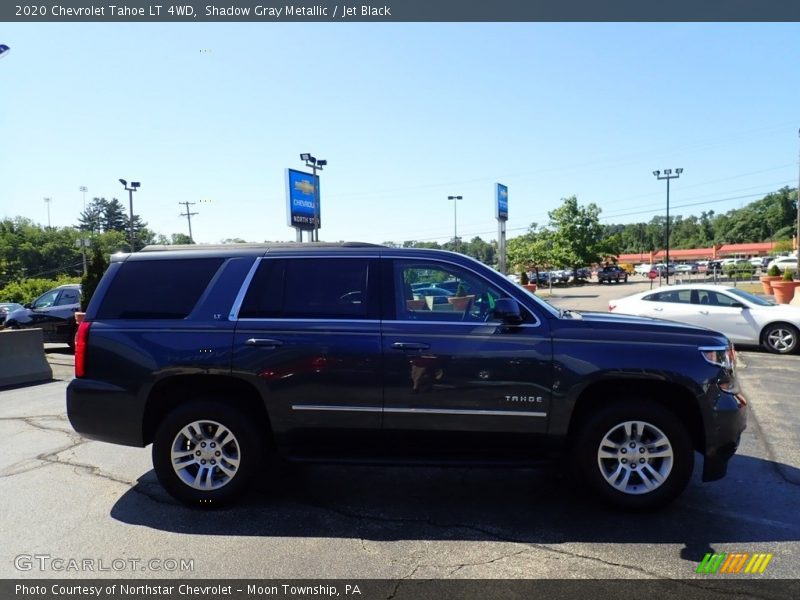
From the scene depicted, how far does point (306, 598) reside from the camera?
10.3 ft

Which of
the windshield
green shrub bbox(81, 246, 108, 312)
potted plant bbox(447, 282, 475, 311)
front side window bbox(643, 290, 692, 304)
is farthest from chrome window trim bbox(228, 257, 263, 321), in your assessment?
green shrub bbox(81, 246, 108, 312)

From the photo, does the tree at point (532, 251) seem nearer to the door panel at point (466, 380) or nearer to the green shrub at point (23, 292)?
the green shrub at point (23, 292)

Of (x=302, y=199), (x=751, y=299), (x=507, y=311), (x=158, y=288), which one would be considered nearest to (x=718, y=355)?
(x=507, y=311)

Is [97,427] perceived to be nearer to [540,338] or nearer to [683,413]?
[540,338]

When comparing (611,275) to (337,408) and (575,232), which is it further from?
(337,408)

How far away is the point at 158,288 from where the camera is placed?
14.8ft

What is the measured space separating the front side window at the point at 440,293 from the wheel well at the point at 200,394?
4.49ft

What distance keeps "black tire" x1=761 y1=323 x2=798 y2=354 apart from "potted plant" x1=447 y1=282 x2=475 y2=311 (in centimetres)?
1040

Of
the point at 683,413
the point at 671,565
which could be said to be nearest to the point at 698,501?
the point at 683,413

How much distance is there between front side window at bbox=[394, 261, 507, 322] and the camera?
4.30m

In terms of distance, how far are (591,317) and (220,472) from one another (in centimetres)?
321

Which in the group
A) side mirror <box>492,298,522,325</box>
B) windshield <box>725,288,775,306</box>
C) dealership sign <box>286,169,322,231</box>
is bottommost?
windshield <box>725,288,775,306</box>

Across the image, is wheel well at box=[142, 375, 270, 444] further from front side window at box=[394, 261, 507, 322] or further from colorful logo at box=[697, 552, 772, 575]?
Answer: colorful logo at box=[697, 552, 772, 575]

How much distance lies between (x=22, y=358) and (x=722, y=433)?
35.6ft
